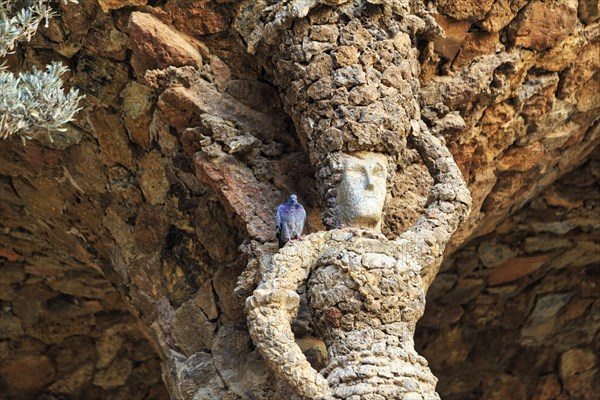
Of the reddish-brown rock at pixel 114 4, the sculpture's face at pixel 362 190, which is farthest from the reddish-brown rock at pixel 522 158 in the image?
the reddish-brown rock at pixel 114 4

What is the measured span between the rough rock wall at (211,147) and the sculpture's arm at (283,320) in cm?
34

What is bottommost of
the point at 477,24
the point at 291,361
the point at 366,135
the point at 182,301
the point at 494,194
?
the point at 291,361

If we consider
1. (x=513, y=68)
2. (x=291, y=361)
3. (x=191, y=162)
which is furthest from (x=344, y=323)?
(x=513, y=68)

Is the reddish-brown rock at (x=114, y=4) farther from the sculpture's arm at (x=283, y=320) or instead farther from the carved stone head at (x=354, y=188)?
the sculpture's arm at (x=283, y=320)

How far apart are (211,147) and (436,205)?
0.86 metres

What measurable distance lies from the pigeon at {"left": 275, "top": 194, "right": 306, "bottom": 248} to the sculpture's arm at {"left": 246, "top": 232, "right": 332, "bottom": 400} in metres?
0.14

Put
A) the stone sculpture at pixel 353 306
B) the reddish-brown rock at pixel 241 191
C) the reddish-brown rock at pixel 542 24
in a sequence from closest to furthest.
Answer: the stone sculpture at pixel 353 306, the reddish-brown rock at pixel 241 191, the reddish-brown rock at pixel 542 24

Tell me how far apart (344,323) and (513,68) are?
160 centimetres

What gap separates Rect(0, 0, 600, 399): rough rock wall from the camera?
14.5 feet

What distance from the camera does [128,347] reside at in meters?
6.71

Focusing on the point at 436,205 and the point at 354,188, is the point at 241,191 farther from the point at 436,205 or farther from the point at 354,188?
the point at 436,205

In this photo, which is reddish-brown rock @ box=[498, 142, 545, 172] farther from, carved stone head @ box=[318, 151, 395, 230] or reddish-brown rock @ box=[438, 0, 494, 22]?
carved stone head @ box=[318, 151, 395, 230]

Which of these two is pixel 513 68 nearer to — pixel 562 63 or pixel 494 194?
pixel 562 63

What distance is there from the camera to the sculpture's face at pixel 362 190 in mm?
3986
